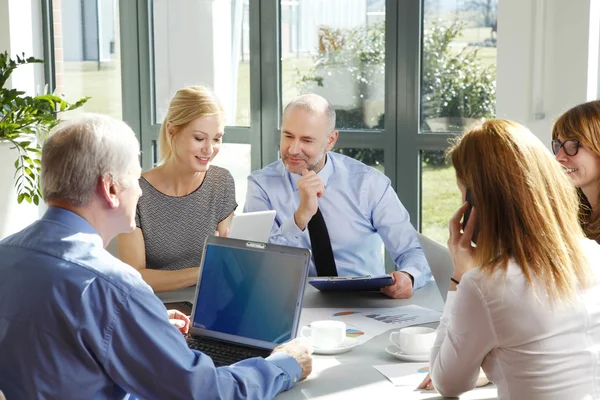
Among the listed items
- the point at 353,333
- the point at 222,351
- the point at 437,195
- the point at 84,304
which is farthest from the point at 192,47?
the point at 84,304

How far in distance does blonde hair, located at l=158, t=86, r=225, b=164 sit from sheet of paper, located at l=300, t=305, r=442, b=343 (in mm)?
1015

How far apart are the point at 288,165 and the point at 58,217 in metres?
1.81

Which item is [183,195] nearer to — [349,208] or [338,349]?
[349,208]

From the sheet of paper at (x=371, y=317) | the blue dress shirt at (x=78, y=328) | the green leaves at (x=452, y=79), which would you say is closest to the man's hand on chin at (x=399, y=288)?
the sheet of paper at (x=371, y=317)

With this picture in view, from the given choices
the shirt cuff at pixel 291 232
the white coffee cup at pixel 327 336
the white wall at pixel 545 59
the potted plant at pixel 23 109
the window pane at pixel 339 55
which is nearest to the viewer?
the white coffee cup at pixel 327 336

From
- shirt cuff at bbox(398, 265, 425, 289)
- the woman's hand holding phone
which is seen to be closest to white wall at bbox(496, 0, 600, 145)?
Answer: shirt cuff at bbox(398, 265, 425, 289)

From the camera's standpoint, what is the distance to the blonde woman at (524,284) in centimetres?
163

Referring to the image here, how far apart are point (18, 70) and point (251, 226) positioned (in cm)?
331

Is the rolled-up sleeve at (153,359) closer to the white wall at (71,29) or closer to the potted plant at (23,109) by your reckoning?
the potted plant at (23,109)

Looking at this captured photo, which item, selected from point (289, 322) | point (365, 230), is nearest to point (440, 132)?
point (365, 230)

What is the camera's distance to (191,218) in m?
3.05

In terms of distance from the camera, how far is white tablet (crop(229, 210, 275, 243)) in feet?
8.14

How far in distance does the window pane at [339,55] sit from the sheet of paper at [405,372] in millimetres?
2879

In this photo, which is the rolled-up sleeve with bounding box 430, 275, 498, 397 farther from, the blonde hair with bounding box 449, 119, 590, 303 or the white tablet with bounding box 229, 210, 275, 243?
the white tablet with bounding box 229, 210, 275, 243
